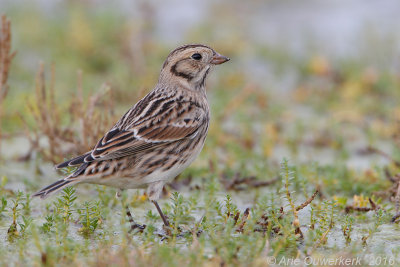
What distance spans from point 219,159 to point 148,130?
6.79 ft

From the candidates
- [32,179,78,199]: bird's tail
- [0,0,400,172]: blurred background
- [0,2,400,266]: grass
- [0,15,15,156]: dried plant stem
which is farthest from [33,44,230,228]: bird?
[0,15,15,156]: dried plant stem

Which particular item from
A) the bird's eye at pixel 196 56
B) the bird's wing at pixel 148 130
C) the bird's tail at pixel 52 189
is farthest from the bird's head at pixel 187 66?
the bird's tail at pixel 52 189

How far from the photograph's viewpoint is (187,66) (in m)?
6.37

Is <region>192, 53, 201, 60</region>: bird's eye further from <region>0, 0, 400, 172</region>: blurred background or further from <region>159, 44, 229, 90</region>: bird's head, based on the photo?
<region>0, 0, 400, 172</region>: blurred background

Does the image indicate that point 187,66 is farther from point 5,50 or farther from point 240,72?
point 240,72

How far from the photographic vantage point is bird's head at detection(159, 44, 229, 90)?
20.8 ft

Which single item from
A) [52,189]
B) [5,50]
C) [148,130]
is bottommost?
[52,189]

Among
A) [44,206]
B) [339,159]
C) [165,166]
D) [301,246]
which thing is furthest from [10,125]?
[301,246]

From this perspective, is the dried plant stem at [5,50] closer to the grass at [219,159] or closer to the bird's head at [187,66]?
the grass at [219,159]

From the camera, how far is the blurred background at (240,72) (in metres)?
7.96

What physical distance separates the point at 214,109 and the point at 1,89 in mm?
3221

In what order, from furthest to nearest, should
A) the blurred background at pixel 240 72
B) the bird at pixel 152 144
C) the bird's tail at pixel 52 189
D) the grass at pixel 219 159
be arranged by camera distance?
1. the blurred background at pixel 240 72
2. the bird at pixel 152 144
3. the bird's tail at pixel 52 189
4. the grass at pixel 219 159

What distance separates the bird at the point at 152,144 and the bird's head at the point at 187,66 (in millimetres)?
10

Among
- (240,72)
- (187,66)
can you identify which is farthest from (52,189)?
(240,72)
